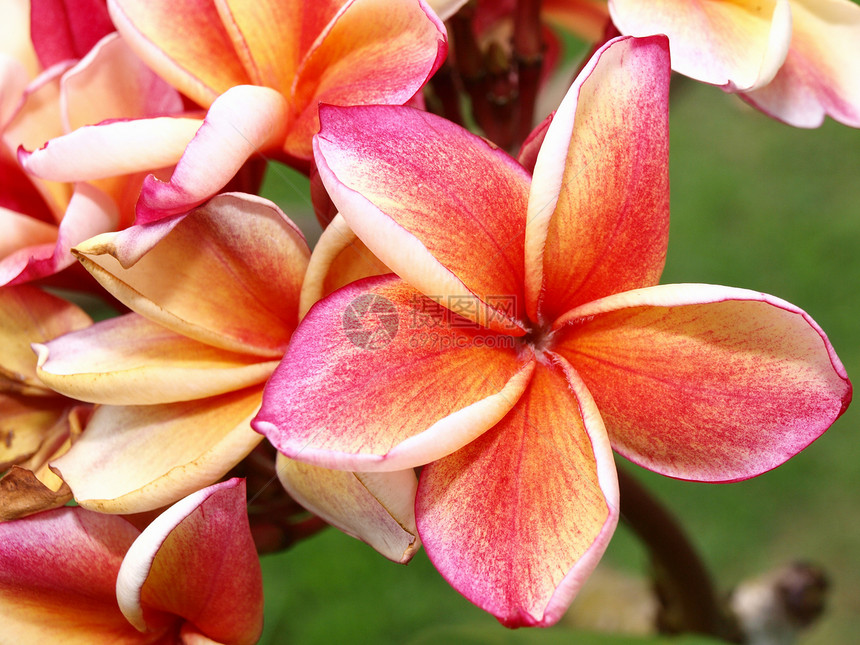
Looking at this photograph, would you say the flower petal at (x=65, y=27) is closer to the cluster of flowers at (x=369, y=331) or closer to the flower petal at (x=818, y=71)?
the cluster of flowers at (x=369, y=331)

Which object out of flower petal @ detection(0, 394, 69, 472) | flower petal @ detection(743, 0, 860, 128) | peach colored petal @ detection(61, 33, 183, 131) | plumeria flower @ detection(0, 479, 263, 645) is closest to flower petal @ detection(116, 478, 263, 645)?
plumeria flower @ detection(0, 479, 263, 645)

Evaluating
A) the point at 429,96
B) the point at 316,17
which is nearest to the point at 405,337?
the point at 316,17

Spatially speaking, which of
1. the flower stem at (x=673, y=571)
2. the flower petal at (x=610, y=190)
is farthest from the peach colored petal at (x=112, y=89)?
the flower stem at (x=673, y=571)

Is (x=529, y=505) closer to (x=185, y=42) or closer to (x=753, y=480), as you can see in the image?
(x=185, y=42)

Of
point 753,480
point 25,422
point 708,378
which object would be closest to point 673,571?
point 708,378

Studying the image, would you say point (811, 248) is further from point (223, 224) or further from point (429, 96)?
point (223, 224)

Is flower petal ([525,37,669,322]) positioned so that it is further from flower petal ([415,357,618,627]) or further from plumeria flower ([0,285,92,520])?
plumeria flower ([0,285,92,520])
